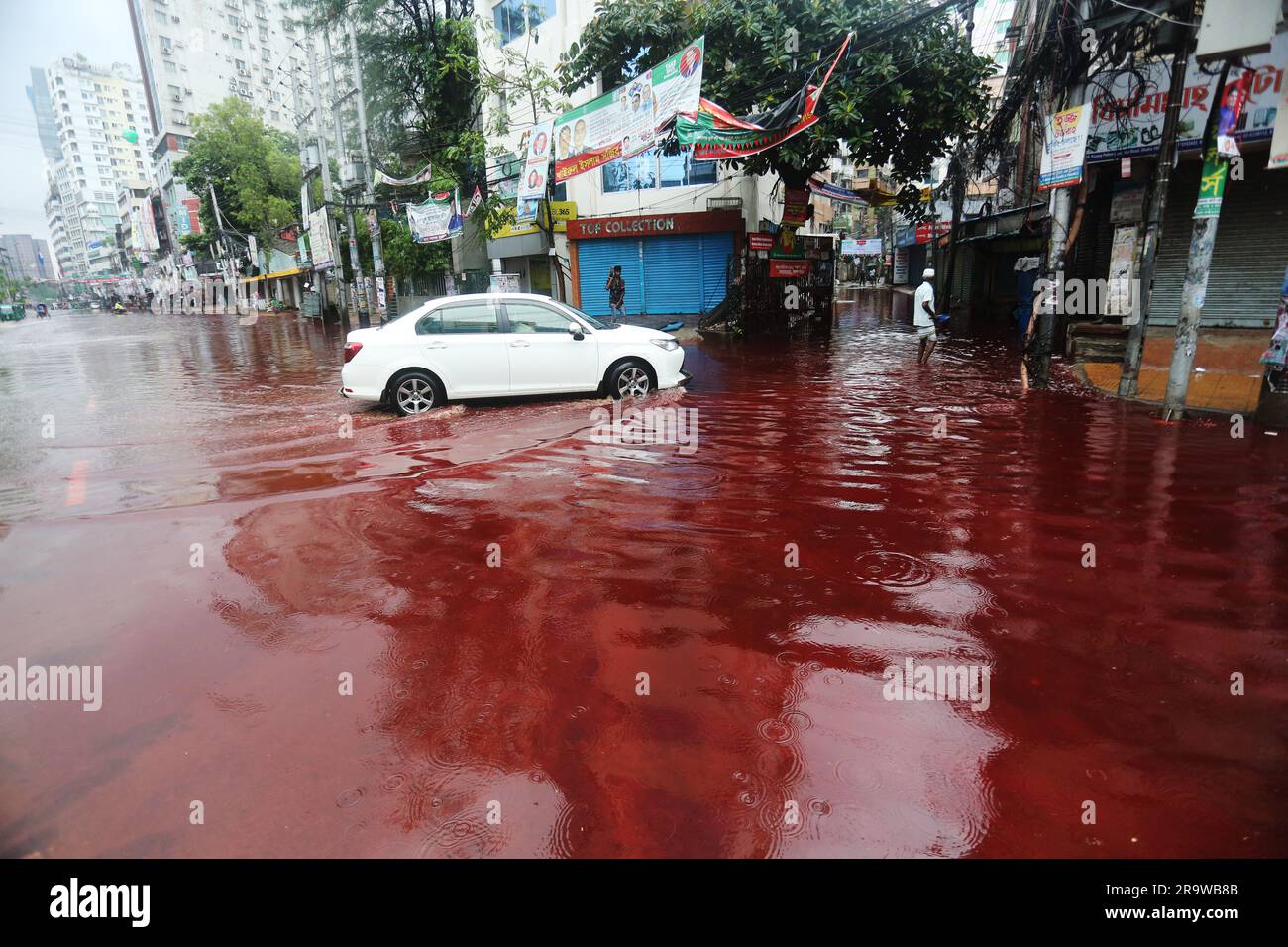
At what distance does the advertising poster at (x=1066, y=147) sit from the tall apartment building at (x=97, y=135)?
124m

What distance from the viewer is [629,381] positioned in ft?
31.4

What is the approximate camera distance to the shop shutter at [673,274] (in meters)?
21.9

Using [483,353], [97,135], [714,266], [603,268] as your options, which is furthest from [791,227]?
[97,135]

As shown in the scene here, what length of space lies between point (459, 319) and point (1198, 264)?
28.9ft

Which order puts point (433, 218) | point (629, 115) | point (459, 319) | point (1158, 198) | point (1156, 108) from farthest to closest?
point (433, 218) → point (629, 115) → point (1156, 108) → point (459, 319) → point (1158, 198)

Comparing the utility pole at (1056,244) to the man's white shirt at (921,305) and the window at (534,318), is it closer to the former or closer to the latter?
the man's white shirt at (921,305)

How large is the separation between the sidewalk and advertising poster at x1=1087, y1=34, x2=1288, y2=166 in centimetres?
290

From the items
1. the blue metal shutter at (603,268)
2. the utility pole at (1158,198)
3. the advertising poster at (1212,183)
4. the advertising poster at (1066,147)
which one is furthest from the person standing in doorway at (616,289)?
the advertising poster at (1212,183)

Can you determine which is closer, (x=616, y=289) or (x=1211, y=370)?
(x=1211, y=370)

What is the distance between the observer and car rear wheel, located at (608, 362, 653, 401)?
948cm

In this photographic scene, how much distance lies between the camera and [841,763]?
2.63 meters

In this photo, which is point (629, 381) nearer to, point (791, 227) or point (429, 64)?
point (791, 227)

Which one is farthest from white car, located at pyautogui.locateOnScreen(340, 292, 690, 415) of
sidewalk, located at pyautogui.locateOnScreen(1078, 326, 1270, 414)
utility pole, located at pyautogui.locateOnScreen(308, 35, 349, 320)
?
utility pole, located at pyautogui.locateOnScreen(308, 35, 349, 320)
